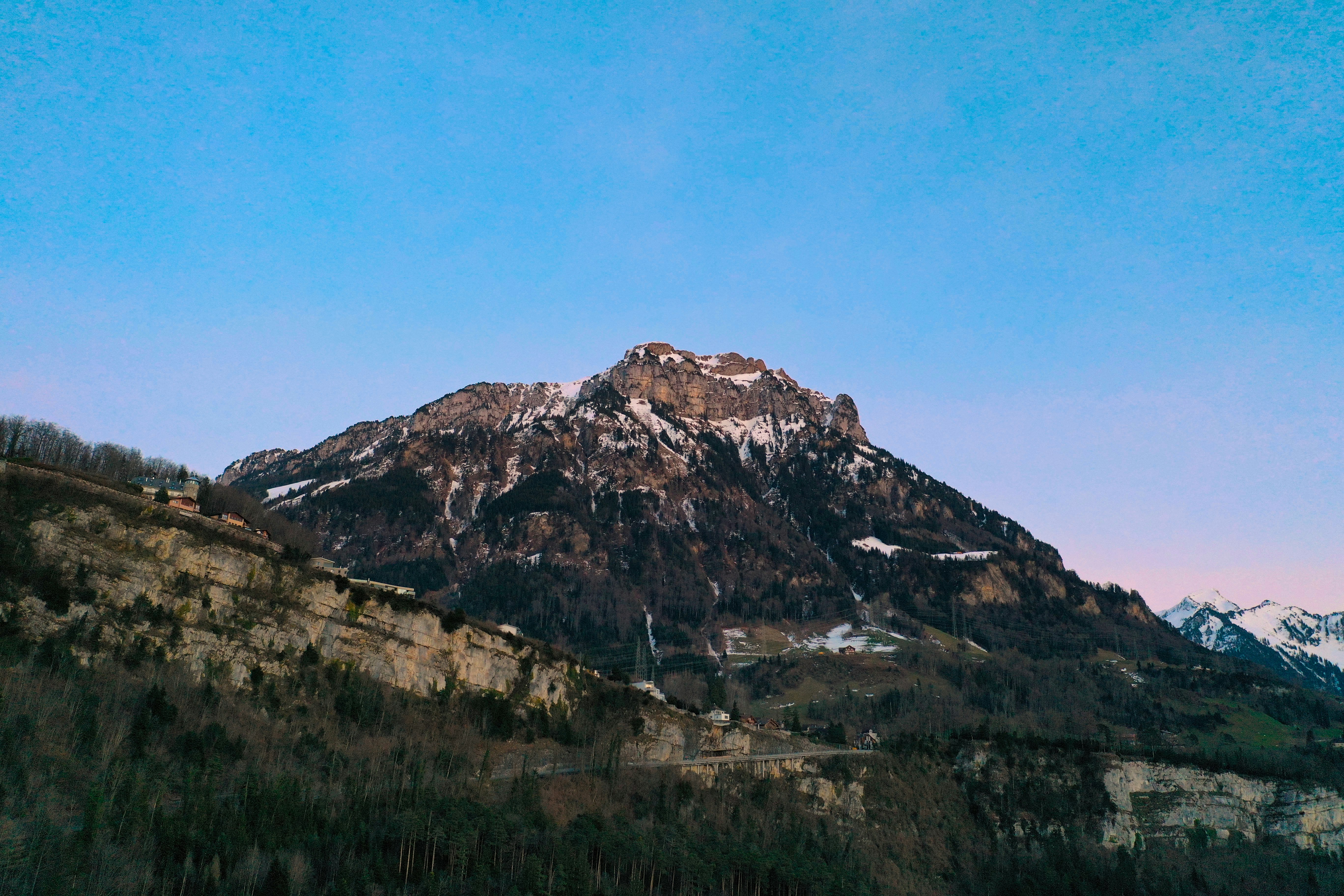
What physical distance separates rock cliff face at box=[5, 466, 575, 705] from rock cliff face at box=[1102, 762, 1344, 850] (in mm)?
88983

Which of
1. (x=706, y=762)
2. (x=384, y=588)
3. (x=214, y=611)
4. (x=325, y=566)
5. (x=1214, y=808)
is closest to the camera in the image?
(x=214, y=611)

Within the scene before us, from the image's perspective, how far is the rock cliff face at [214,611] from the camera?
76.8m

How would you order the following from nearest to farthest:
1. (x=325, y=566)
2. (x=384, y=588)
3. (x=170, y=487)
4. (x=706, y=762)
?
(x=384, y=588), (x=706, y=762), (x=325, y=566), (x=170, y=487)

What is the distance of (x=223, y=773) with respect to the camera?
216 ft

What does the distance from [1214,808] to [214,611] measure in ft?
456

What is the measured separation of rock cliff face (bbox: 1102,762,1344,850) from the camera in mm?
129250

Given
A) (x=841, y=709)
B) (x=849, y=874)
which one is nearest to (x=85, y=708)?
(x=849, y=874)

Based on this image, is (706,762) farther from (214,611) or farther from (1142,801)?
(1142,801)

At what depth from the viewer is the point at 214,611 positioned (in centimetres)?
8400

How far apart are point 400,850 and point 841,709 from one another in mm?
127607

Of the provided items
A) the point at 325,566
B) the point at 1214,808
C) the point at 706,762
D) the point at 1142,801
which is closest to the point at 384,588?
the point at 325,566

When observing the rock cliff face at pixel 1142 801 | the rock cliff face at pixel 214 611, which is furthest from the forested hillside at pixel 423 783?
the rock cliff face at pixel 1142 801

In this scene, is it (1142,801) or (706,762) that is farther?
(1142,801)

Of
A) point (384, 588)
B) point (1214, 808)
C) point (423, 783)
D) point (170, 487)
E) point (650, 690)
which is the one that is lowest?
point (1214, 808)
